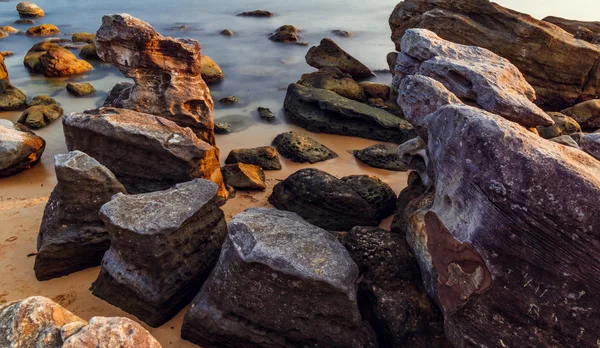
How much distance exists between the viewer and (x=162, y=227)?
507 centimetres

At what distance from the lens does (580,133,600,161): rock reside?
5.17 metres

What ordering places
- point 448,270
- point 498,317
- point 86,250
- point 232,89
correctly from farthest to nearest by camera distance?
point 232,89 → point 86,250 → point 448,270 → point 498,317

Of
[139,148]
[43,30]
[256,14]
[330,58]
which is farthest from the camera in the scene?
[256,14]

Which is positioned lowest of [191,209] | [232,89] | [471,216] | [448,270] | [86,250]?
[232,89]

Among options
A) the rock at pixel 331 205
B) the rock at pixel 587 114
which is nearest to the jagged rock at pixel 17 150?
the rock at pixel 331 205

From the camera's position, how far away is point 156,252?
512 centimetres

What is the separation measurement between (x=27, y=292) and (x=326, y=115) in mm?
8203

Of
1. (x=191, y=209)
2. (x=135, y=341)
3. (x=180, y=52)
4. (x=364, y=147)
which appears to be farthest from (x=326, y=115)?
(x=135, y=341)

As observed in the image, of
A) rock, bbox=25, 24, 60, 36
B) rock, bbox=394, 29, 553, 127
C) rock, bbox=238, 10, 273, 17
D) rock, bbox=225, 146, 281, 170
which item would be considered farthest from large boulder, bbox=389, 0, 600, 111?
rock, bbox=238, 10, 273, 17

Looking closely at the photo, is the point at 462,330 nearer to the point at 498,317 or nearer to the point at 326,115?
the point at 498,317

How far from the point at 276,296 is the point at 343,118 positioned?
25.9 feet

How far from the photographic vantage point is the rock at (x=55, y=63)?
16312mm

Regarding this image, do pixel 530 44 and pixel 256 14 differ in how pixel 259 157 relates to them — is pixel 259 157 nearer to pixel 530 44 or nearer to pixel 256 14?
pixel 530 44

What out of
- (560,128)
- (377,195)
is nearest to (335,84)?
(560,128)
